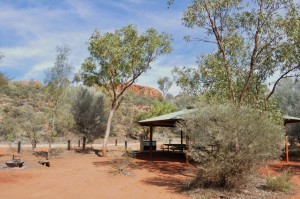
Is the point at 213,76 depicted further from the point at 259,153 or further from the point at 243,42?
the point at 259,153

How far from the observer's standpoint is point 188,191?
10297mm

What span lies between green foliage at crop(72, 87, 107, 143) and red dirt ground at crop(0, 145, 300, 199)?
6.67 m

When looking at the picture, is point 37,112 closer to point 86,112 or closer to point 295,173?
point 86,112

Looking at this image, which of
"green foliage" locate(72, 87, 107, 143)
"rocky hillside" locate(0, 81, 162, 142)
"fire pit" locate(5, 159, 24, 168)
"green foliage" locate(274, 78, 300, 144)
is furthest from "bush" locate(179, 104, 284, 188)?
"rocky hillside" locate(0, 81, 162, 142)

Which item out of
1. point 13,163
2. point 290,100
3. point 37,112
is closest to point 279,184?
point 13,163

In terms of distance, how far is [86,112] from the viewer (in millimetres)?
23906

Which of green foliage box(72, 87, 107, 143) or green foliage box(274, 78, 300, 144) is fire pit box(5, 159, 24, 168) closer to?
green foliage box(72, 87, 107, 143)

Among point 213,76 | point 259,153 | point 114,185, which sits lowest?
point 114,185

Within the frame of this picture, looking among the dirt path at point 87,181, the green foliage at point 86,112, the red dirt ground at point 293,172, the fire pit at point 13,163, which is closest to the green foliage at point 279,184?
the red dirt ground at point 293,172

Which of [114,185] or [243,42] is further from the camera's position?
[243,42]

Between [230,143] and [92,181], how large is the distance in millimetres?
5410

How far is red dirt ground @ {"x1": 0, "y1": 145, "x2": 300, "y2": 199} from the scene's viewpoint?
9.89m

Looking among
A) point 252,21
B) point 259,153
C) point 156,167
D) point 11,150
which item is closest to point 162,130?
point 11,150

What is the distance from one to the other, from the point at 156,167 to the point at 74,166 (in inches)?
161
